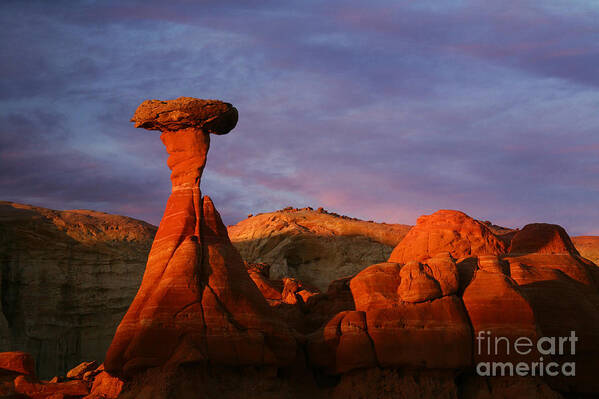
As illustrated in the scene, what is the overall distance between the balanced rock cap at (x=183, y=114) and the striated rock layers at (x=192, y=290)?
4 centimetres

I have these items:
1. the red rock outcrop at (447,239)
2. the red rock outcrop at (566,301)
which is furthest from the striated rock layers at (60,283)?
the red rock outcrop at (566,301)

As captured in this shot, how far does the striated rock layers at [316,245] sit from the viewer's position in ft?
167

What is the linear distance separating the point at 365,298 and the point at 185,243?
6358mm

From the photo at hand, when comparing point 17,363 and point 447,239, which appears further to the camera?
point 447,239

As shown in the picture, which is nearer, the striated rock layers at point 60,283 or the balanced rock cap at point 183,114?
the balanced rock cap at point 183,114

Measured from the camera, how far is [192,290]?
22.7 meters

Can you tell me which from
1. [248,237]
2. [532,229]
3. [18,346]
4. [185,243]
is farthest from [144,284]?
[248,237]

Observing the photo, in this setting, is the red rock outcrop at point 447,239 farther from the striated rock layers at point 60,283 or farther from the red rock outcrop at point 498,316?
the striated rock layers at point 60,283

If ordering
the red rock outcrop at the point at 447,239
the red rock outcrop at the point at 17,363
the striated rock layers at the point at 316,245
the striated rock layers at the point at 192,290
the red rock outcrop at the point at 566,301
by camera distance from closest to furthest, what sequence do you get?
the striated rock layers at the point at 192,290 → the red rock outcrop at the point at 566,301 → the red rock outcrop at the point at 17,363 → the red rock outcrop at the point at 447,239 → the striated rock layers at the point at 316,245

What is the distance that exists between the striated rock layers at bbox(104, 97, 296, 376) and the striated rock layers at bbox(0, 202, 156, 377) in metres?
22.6

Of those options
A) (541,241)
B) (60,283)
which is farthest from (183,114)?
(60,283)

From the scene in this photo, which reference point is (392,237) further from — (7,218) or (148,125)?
(148,125)

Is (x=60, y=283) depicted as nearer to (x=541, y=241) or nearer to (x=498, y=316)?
(x=541, y=241)

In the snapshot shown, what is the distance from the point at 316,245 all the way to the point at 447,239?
22.1 metres
